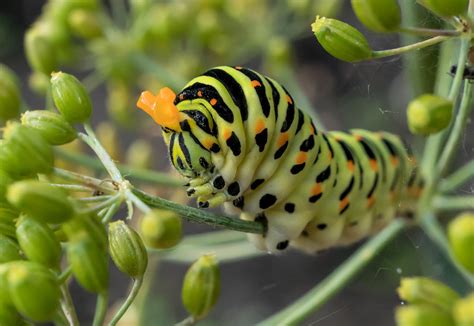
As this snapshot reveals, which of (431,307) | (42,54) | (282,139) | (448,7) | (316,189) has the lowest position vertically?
(431,307)

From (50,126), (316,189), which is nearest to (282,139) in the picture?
(316,189)

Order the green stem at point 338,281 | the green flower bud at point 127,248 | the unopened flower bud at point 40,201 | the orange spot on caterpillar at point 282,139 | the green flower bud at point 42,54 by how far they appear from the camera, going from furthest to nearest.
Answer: the green flower bud at point 42,54 → the green stem at point 338,281 → the orange spot on caterpillar at point 282,139 → the green flower bud at point 127,248 → the unopened flower bud at point 40,201

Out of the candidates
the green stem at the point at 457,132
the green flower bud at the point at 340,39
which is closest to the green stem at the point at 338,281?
the green stem at the point at 457,132

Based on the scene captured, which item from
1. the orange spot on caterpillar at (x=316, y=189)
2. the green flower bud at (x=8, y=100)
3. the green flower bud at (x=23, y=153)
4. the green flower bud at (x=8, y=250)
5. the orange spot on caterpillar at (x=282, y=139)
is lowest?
the orange spot on caterpillar at (x=316, y=189)

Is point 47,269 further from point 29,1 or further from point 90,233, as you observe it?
point 29,1

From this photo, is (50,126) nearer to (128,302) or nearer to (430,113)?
(128,302)

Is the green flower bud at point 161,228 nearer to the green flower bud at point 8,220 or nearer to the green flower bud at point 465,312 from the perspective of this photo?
the green flower bud at point 8,220

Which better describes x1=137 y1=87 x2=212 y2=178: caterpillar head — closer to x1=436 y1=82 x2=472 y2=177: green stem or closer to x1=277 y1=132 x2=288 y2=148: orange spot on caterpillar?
x1=277 y1=132 x2=288 y2=148: orange spot on caterpillar
